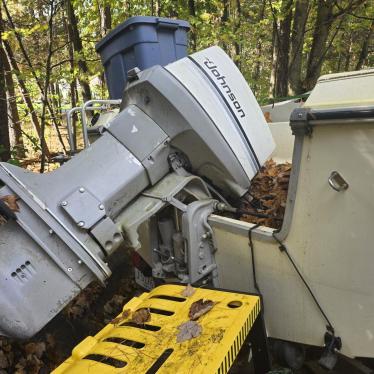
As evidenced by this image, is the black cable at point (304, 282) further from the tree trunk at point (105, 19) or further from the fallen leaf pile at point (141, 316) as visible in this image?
the tree trunk at point (105, 19)

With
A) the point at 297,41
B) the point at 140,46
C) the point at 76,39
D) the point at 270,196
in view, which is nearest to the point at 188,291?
the point at 270,196

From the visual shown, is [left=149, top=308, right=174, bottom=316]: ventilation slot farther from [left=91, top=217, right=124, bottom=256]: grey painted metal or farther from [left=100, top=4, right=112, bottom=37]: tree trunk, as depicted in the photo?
[left=100, top=4, right=112, bottom=37]: tree trunk

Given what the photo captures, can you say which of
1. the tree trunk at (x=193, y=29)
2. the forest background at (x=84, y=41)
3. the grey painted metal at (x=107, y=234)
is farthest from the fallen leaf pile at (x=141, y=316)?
the tree trunk at (x=193, y=29)

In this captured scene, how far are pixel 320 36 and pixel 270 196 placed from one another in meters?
5.40

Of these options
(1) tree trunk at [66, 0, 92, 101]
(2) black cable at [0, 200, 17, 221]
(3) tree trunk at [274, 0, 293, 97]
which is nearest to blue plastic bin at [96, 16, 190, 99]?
(2) black cable at [0, 200, 17, 221]

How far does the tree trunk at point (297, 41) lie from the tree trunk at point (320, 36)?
1.68 feet

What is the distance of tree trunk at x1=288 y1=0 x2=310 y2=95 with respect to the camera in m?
7.32

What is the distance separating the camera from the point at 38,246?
68.9 inches

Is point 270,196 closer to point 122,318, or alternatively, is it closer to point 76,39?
point 122,318

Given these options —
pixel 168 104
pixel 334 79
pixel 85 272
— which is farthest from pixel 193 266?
pixel 334 79

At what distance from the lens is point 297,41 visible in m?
7.45

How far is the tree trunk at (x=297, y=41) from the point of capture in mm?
7316

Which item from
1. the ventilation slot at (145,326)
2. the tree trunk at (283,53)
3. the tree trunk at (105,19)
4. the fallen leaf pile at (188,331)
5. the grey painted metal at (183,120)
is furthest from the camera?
the tree trunk at (283,53)

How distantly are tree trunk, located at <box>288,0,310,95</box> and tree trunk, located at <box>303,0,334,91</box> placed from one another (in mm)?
513
